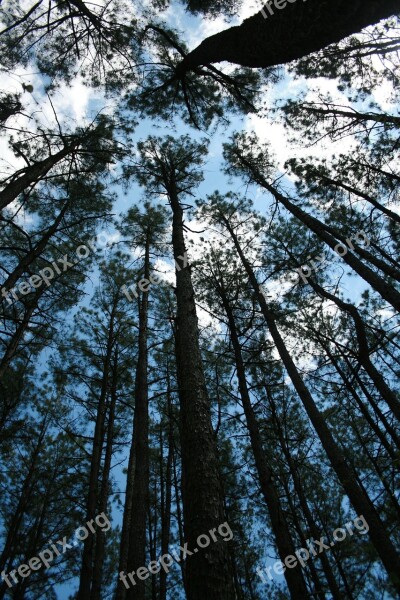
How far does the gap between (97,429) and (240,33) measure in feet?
28.3

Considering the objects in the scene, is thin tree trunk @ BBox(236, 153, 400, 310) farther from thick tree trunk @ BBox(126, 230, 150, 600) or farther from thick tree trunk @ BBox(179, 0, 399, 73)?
thick tree trunk @ BBox(126, 230, 150, 600)

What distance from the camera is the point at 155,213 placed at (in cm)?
1061

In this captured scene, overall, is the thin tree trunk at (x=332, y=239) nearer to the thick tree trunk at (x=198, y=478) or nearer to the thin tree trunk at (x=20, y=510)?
the thick tree trunk at (x=198, y=478)

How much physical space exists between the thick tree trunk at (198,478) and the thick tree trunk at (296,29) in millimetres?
3021

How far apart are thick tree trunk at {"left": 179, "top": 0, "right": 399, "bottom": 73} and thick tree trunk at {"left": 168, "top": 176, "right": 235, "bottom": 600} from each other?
3021mm

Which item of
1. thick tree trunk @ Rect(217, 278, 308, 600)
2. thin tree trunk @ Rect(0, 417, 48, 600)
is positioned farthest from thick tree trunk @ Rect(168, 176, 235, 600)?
thin tree trunk @ Rect(0, 417, 48, 600)

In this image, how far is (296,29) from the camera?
2.37 meters

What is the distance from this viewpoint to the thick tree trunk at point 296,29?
2.11 m

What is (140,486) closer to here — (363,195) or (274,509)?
(274,509)

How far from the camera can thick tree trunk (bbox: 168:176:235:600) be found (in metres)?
2.31

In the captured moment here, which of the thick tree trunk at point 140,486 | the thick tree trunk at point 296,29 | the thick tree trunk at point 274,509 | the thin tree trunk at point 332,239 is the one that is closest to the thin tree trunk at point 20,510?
the thick tree trunk at point 140,486

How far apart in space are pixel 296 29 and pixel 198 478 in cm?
366

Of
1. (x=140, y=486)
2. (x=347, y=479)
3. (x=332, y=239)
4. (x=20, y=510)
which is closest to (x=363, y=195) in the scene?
(x=332, y=239)

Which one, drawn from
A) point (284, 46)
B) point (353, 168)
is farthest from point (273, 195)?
point (284, 46)
